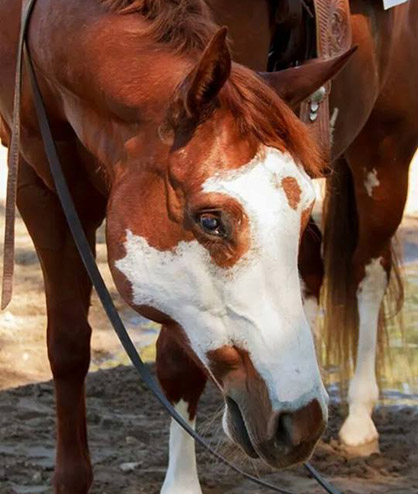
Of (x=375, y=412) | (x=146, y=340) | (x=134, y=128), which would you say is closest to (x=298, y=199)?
(x=134, y=128)

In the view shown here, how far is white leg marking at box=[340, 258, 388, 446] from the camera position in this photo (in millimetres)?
4586

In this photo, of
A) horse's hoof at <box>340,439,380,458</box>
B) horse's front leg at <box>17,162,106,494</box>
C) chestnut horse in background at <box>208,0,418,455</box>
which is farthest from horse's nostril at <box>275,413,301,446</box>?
horse's hoof at <box>340,439,380,458</box>

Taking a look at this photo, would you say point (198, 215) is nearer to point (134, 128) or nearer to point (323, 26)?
point (134, 128)

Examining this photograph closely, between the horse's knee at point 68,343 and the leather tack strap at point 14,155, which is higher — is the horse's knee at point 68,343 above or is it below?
below

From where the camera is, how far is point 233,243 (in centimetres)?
253

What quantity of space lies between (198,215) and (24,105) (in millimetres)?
933

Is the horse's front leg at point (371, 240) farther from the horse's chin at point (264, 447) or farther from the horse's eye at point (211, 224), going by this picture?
the horse's eye at point (211, 224)

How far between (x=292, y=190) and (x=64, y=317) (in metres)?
1.32

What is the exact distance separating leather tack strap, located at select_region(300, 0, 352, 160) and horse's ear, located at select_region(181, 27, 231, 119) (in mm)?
866

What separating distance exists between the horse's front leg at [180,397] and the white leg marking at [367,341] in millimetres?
944

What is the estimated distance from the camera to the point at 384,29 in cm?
418

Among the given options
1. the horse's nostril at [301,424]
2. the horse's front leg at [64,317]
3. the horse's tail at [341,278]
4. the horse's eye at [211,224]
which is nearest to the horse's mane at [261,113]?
the horse's eye at [211,224]

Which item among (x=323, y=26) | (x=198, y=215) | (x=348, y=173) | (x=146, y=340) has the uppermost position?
(x=323, y=26)

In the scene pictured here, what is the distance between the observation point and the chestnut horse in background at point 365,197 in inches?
162
